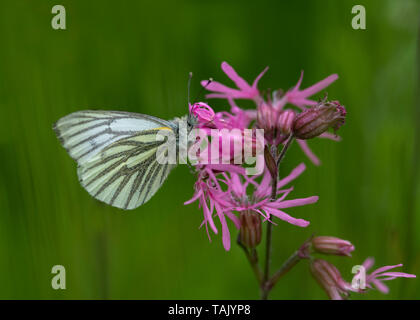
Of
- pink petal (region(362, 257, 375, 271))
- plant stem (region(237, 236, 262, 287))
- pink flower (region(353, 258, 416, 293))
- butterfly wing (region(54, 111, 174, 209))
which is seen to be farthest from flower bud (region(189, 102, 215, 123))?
pink petal (region(362, 257, 375, 271))

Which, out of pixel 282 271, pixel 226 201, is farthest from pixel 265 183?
pixel 282 271

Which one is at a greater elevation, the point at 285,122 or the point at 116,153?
the point at 285,122

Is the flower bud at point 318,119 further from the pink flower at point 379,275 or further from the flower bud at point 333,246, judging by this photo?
the pink flower at point 379,275

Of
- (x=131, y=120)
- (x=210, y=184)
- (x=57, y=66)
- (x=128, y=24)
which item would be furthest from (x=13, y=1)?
(x=210, y=184)

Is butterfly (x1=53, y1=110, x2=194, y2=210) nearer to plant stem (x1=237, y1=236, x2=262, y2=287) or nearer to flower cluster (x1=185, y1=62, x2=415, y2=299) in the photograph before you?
flower cluster (x1=185, y1=62, x2=415, y2=299)

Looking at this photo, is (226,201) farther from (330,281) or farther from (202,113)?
(330,281)
